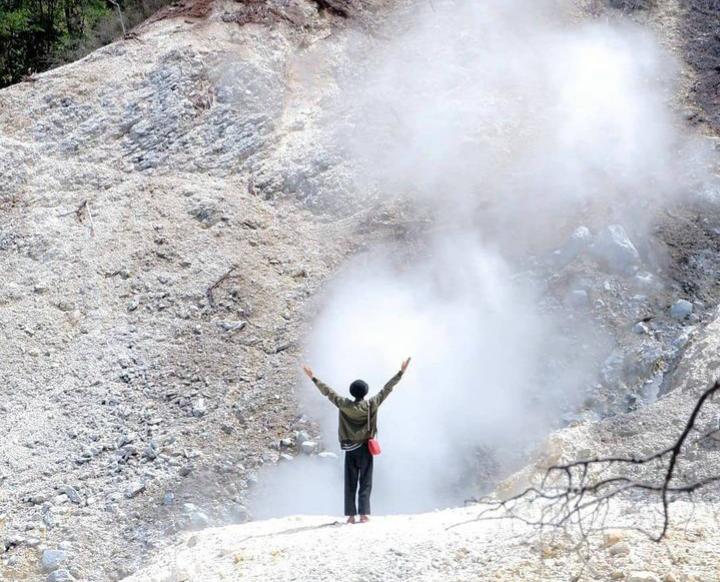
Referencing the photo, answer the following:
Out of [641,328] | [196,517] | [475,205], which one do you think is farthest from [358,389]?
[475,205]

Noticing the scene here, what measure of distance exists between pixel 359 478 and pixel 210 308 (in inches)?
178

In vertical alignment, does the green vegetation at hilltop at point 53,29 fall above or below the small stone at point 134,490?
above

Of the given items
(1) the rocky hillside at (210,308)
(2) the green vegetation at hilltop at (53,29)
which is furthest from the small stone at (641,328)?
(2) the green vegetation at hilltop at (53,29)

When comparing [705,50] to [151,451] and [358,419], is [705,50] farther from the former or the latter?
[358,419]

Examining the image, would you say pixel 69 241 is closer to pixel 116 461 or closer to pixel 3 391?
pixel 3 391

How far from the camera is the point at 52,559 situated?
8008mm

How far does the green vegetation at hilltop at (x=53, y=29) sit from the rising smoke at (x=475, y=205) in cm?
478

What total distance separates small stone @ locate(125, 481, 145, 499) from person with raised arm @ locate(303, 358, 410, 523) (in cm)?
246

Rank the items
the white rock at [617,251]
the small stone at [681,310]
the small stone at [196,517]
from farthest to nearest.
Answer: the white rock at [617,251] → the small stone at [681,310] → the small stone at [196,517]

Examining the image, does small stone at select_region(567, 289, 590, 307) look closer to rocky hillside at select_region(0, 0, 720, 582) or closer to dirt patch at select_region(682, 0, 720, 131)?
rocky hillside at select_region(0, 0, 720, 582)

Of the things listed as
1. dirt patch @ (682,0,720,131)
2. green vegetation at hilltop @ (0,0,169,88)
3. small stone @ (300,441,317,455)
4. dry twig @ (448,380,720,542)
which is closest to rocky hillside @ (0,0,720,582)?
small stone @ (300,441,317,455)

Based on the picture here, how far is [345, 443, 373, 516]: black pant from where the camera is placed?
6918mm

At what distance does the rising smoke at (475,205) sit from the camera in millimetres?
8969

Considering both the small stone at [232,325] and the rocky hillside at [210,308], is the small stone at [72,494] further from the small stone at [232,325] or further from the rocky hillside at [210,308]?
the small stone at [232,325]
